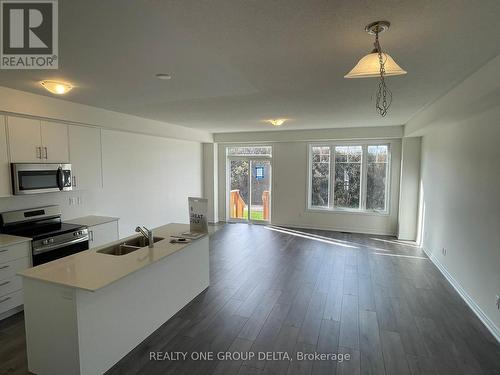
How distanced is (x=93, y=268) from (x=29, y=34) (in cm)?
191

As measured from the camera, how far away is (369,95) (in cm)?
369

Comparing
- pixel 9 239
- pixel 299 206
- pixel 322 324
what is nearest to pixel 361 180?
pixel 299 206

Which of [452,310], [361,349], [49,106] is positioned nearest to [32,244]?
[49,106]

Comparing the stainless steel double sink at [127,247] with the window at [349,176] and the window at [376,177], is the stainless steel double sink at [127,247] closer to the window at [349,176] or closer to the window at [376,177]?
the window at [349,176]

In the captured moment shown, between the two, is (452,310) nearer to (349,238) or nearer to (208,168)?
(349,238)

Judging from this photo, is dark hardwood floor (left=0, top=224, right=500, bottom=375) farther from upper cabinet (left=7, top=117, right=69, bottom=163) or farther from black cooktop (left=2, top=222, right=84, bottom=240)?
upper cabinet (left=7, top=117, right=69, bottom=163)

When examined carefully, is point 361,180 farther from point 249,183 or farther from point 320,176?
point 249,183

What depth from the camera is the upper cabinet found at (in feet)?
11.6

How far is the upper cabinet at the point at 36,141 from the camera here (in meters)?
3.53

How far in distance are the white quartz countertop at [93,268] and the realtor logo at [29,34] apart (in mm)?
1802

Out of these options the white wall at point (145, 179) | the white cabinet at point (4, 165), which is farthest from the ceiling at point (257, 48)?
the white wall at point (145, 179)

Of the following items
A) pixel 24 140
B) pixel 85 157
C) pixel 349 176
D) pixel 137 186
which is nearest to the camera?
pixel 24 140

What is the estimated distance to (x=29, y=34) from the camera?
2113mm

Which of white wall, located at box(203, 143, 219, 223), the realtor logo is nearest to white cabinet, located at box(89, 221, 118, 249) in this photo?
the realtor logo
